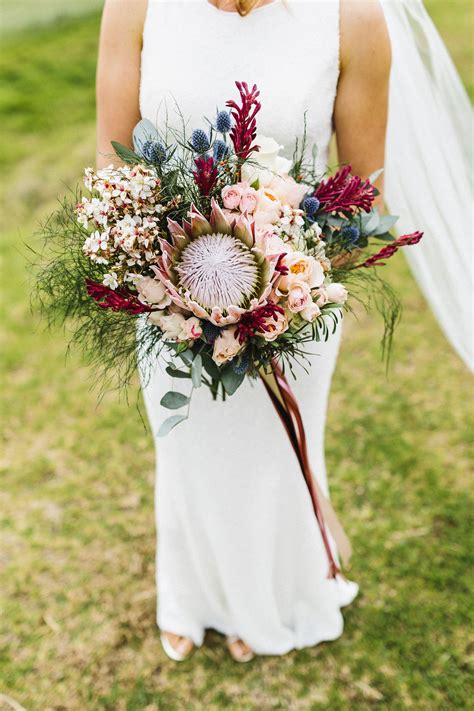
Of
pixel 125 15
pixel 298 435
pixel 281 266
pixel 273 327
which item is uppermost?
pixel 125 15

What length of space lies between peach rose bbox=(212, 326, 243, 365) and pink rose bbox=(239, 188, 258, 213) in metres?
0.25

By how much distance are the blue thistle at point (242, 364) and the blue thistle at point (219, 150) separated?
44cm

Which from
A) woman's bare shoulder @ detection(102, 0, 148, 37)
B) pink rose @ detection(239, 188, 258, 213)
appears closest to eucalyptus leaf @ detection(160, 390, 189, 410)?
pink rose @ detection(239, 188, 258, 213)

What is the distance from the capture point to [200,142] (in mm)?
1516

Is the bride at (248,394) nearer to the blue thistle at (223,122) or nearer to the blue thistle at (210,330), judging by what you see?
the blue thistle at (210,330)

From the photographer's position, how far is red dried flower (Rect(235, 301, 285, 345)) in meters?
1.44

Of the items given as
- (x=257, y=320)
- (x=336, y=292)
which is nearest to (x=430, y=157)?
(x=336, y=292)

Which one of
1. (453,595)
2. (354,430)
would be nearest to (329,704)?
(453,595)

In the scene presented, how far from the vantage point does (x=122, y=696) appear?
2.57 meters

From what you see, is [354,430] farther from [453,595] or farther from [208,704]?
[208,704]

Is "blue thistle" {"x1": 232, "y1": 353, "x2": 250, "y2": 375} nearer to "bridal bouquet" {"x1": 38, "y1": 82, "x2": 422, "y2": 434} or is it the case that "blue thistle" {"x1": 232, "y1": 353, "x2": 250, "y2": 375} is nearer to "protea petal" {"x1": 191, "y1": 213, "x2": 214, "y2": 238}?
"bridal bouquet" {"x1": 38, "y1": 82, "x2": 422, "y2": 434}

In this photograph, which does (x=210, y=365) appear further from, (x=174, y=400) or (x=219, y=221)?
(x=219, y=221)

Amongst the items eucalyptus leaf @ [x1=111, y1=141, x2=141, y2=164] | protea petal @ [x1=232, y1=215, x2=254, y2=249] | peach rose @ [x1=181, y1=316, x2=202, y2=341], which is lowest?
peach rose @ [x1=181, y1=316, x2=202, y2=341]

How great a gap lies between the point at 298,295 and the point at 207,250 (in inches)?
8.5
